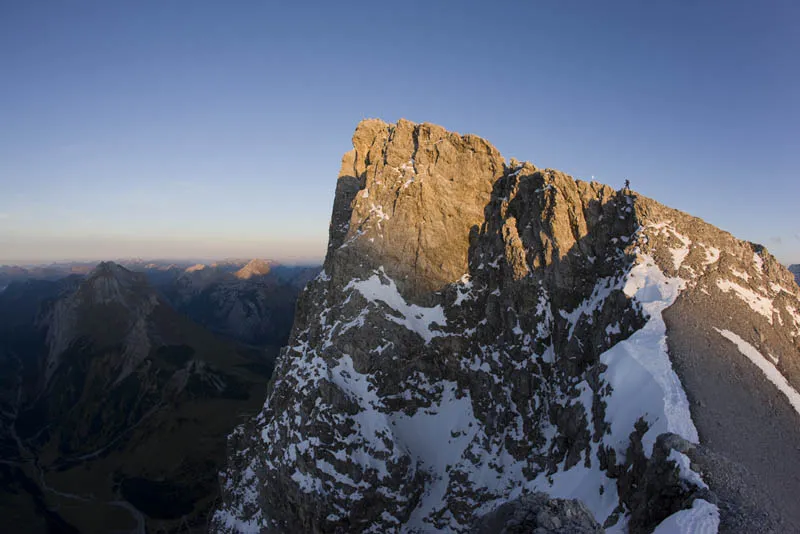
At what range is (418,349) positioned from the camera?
219 ft

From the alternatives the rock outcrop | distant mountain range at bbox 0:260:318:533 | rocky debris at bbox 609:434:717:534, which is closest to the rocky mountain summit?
rocky debris at bbox 609:434:717:534

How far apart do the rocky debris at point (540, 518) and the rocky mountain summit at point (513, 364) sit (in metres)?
16.4

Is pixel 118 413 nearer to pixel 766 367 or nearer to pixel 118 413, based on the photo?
pixel 118 413

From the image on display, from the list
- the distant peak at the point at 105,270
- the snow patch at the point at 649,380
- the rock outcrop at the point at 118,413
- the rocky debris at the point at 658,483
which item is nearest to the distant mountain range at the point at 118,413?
the rock outcrop at the point at 118,413

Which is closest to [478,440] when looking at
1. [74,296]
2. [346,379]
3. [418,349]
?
[418,349]

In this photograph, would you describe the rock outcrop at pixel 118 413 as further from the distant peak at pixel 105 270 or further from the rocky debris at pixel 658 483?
the rocky debris at pixel 658 483

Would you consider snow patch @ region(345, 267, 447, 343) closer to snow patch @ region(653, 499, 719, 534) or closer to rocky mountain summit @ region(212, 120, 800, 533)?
rocky mountain summit @ region(212, 120, 800, 533)

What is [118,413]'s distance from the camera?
143375mm

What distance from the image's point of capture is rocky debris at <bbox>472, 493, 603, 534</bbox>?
550 inches

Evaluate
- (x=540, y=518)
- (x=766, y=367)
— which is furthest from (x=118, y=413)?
(x=766, y=367)

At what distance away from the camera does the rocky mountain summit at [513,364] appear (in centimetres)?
3472

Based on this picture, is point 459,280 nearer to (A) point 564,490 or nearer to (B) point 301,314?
(B) point 301,314

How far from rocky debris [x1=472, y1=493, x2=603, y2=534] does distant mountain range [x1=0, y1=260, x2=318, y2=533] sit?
105 meters

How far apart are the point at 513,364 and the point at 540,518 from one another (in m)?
51.5
